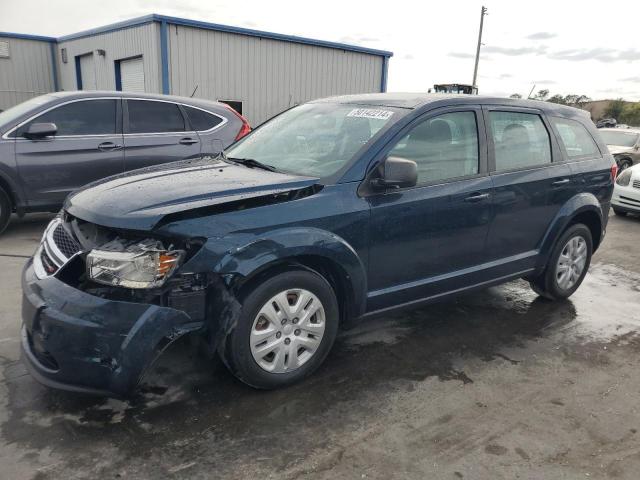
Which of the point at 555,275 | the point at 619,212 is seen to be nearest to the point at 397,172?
the point at 555,275

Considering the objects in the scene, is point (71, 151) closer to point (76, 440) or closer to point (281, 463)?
point (76, 440)

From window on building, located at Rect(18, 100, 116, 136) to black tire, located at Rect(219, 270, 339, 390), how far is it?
469 cm

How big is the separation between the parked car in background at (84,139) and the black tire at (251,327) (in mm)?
4425

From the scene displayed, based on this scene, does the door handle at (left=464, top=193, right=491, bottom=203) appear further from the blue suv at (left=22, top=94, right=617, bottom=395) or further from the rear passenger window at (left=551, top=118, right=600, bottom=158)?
the rear passenger window at (left=551, top=118, right=600, bottom=158)

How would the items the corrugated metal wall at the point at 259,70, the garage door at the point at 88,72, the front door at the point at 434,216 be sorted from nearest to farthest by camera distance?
1. the front door at the point at 434,216
2. the corrugated metal wall at the point at 259,70
3. the garage door at the point at 88,72

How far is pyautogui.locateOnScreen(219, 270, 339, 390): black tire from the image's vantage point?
2.91 meters

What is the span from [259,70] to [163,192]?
14520 mm

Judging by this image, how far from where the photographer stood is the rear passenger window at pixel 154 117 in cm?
691

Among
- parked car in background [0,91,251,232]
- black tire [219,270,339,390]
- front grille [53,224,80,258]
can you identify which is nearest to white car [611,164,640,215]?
parked car in background [0,91,251,232]

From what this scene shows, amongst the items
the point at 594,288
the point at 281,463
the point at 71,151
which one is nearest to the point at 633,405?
the point at 281,463

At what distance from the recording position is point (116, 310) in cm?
260

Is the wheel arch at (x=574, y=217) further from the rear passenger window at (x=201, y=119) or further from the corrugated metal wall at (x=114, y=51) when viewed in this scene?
the corrugated metal wall at (x=114, y=51)

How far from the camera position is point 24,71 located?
19312 millimetres

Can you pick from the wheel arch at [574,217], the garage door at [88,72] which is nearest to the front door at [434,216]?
the wheel arch at [574,217]
